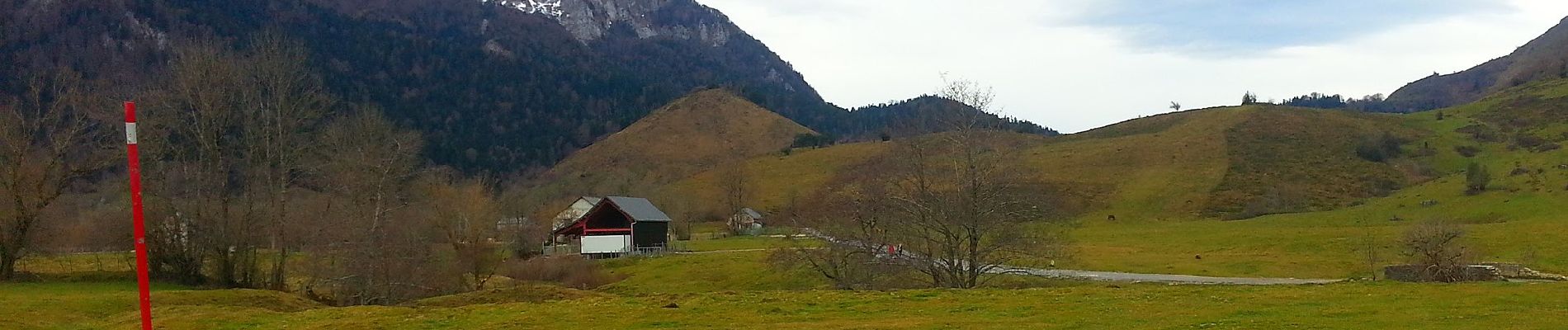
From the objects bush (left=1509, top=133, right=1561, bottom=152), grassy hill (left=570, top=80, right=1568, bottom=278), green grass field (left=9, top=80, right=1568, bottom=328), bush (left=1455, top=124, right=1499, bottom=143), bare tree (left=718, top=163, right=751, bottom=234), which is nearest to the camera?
green grass field (left=9, top=80, right=1568, bottom=328)

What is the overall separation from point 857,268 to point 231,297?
2106cm

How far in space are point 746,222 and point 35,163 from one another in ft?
286

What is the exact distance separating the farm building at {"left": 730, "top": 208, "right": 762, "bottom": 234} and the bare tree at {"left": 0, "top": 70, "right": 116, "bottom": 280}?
7449cm

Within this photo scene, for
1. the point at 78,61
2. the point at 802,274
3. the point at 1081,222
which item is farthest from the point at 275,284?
the point at 78,61

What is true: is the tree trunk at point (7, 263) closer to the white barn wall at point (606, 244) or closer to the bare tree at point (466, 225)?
the bare tree at point (466, 225)

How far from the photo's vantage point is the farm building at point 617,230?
7873cm

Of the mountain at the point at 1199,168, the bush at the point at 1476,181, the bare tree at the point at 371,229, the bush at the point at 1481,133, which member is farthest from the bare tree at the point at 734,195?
the bush at the point at 1481,133

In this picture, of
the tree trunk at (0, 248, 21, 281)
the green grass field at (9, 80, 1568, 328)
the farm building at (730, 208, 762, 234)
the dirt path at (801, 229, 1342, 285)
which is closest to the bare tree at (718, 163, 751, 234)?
the farm building at (730, 208, 762, 234)

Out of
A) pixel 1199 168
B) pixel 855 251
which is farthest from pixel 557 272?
pixel 1199 168

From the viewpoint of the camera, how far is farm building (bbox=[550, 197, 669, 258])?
7873 cm

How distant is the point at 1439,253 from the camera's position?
3006 centimetres

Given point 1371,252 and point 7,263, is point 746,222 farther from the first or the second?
point 7,263

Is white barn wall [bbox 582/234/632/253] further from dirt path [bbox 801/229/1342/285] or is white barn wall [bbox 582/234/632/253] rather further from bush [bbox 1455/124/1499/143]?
bush [bbox 1455/124/1499/143]

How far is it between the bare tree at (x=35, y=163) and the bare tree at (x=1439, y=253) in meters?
45.3
